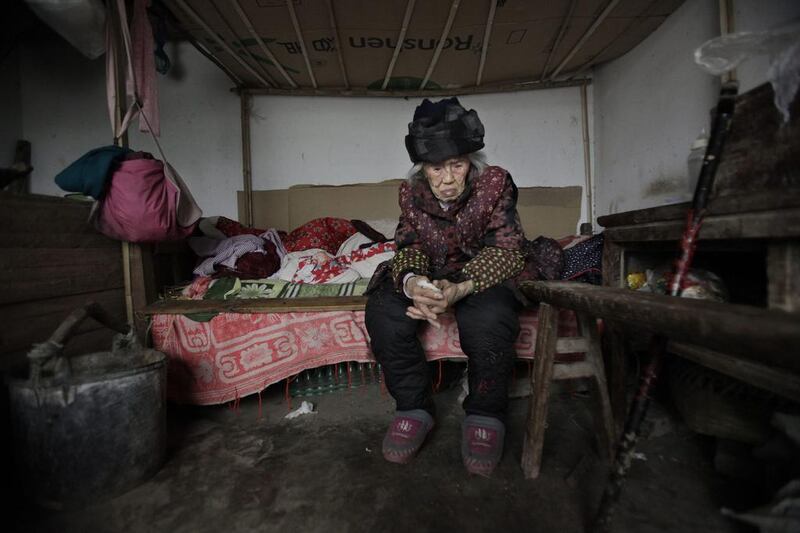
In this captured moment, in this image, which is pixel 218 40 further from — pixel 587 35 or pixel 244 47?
pixel 587 35

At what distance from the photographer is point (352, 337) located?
1633 millimetres

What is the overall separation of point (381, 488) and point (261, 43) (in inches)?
99.2

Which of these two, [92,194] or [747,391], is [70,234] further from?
[747,391]

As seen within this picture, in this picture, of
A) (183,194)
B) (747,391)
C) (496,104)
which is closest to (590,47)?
(496,104)

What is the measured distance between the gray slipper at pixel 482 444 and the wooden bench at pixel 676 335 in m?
0.08

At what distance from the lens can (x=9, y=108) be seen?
8.82 feet

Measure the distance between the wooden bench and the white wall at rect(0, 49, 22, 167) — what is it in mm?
3587

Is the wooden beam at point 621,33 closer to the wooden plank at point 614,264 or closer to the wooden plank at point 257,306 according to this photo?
the wooden plank at point 614,264

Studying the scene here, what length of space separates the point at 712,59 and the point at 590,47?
2109mm

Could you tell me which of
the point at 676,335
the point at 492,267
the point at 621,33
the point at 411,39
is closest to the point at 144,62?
the point at 411,39

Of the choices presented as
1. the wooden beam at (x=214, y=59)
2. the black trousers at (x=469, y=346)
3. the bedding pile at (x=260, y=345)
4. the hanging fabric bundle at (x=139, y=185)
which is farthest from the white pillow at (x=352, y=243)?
the wooden beam at (x=214, y=59)

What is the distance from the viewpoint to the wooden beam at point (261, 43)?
2.02m

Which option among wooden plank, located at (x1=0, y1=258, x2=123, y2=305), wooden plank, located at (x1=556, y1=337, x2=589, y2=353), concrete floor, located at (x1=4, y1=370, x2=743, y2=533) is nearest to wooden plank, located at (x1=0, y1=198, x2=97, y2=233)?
wooden plank, located at (x1=0, y1=258, x2=123, y2=305)

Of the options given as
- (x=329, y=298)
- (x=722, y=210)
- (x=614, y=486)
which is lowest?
(x=614, y=486)
